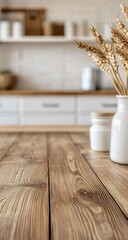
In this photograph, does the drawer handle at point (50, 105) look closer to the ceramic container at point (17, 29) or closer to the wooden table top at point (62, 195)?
the ceramic container at point (17, 29)

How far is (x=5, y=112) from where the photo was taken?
3109 millimetres

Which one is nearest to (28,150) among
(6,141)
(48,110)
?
(6,141)

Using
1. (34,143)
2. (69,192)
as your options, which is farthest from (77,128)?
(69,192)

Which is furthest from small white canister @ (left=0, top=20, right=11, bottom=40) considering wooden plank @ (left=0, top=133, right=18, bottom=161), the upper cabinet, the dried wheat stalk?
the dried wheat stalk

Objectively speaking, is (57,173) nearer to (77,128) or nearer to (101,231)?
(101,231)

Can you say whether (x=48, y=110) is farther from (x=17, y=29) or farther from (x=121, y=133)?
(x=121, y=133)

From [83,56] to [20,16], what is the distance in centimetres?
91

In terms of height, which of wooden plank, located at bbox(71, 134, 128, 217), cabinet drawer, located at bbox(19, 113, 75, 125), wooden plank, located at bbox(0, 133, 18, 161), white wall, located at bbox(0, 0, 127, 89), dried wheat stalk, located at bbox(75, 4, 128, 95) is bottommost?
cabinet drawer, located at bbox(19, 113, 75, 125)

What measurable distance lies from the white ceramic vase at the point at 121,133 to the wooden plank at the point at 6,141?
337 millimetres

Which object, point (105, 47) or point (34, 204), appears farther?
point (105, 47)

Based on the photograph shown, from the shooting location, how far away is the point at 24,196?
56 centimetres

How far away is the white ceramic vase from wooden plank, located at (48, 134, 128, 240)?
0.09 meters

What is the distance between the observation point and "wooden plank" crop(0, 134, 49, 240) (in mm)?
413

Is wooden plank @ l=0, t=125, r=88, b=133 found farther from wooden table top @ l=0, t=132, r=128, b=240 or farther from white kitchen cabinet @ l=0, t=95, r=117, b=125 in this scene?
white kitchen cabinet @ l=0, t=95, r=117, b=125
